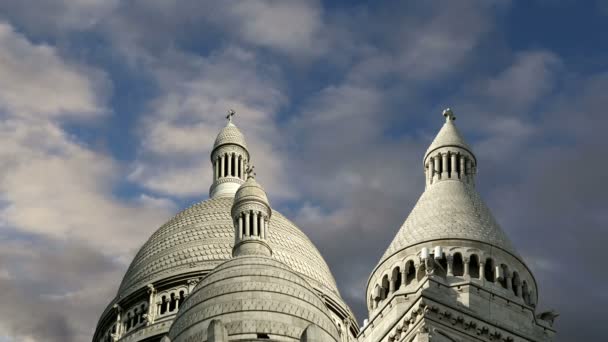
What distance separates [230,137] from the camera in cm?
8400

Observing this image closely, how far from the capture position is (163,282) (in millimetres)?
74625

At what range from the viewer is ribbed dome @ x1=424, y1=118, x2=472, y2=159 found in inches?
2441

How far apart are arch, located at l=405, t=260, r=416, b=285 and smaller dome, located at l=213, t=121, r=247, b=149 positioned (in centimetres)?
2732

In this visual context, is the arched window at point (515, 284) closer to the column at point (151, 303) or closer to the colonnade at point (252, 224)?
the colonnade at point (252, 224)

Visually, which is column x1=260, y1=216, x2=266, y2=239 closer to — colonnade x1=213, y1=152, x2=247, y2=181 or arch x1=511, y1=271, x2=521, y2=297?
arch x1=511, y1=271, x2=521, y2=297

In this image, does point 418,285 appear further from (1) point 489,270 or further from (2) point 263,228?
(2) point 263,228

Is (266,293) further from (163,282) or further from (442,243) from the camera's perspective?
(163,282)

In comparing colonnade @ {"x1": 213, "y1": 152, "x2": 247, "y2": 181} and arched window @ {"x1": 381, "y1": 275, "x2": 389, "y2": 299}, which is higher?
colonnade @ {"x1": 213, "y1": 152, "x2": 247, "y2": 181}

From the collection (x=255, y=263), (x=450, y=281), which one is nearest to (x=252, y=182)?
(x=255, y=263)

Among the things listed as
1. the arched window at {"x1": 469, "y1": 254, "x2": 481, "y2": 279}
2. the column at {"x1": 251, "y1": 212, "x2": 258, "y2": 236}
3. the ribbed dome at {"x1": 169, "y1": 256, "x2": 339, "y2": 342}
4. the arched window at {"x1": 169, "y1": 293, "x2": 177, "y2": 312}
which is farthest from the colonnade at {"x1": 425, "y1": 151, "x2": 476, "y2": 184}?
the arched window at {"x1": 169, "y1": 293, "x2": 177, "y2": 312}

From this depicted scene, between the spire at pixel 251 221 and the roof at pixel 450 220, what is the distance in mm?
5728

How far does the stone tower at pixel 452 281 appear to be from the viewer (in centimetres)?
5434

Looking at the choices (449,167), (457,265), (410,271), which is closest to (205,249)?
(449,167)

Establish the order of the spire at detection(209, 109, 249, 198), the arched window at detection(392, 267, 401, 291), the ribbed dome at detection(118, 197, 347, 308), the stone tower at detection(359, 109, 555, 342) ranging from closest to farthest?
the stone tower at detection(359, 109, 555, 342)
the arched window at detection(392, 267, 401, 291)
the ribbed dome at detection(118, 197, 347, 308)
the spire at detection(209, 109, 249, 198)
